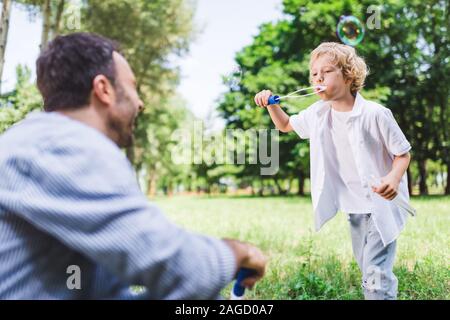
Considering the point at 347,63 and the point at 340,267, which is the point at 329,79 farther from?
the point at 340,267

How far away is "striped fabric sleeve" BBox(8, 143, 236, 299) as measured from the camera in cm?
100

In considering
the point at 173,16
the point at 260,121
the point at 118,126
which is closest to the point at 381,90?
the point at 260,121

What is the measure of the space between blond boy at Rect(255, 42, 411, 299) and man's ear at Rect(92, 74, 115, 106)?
5.18 ft

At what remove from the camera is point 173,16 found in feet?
58.9

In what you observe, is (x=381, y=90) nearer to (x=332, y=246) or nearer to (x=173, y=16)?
(x=173, y=16)

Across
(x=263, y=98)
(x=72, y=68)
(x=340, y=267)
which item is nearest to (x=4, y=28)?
(x=263, y=98)

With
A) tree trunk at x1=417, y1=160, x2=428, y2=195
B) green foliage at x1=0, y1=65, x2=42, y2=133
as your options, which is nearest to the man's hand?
green foliage at x1=0, y1=65, x2=42, y2=133

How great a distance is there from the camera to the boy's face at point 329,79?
291 centimetres

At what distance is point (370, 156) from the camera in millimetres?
2742

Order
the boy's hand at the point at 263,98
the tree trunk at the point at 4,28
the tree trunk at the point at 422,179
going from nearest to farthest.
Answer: the boy's hand at the point at 263,98, the tree trunk at the point at 4,28, the tree trunk at the point at 422,179

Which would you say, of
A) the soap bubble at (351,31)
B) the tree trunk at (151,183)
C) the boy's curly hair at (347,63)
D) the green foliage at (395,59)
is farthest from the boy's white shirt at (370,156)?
the tree trunk at (151,183)

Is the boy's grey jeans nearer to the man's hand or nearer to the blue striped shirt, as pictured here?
the man's hand

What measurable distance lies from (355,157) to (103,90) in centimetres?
188

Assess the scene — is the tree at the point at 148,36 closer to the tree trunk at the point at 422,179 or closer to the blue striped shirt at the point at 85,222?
the tree trunk at the point at 422,179
